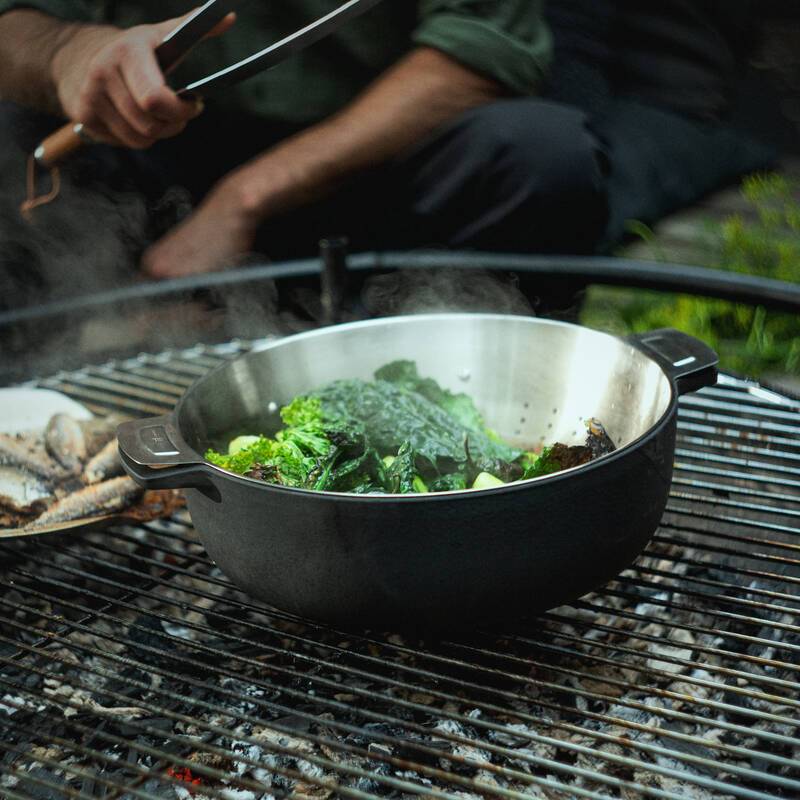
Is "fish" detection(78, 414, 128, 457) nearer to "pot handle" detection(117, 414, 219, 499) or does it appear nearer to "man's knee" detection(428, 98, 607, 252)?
"pot handle" detection(117, 414, 219, 499)

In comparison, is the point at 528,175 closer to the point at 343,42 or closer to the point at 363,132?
the point at 363,132

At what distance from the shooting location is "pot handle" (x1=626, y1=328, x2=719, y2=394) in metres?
1.35

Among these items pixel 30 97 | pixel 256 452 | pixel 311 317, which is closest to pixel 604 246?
pixel 311 317

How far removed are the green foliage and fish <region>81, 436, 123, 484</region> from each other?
Result: 2124 mm

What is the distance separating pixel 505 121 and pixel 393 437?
5.51ft

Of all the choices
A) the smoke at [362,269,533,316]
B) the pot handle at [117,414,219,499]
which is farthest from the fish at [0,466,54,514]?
the smoke at [362,269,533,316]

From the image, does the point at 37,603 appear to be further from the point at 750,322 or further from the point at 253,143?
the point at 750,322

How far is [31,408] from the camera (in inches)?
73.0

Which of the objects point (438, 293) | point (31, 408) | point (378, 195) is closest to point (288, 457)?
point (31, 408)

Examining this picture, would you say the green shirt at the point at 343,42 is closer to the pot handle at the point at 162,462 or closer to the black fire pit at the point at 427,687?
the black fire pit at the point at 427,687

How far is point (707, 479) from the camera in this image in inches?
71.2

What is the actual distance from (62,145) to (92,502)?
83cm

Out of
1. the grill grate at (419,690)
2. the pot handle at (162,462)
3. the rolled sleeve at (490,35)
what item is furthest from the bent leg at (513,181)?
the pot handle at (162,462)

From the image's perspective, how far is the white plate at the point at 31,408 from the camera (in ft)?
5.92
